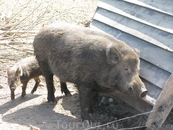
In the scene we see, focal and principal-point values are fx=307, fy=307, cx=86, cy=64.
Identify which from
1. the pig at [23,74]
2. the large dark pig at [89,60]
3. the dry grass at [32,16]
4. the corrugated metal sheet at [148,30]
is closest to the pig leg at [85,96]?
the large dark pig at [89,60]

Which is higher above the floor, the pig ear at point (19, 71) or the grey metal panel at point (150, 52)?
the grey metal panel at point (150, 52)

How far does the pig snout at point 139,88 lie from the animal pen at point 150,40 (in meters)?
0.12

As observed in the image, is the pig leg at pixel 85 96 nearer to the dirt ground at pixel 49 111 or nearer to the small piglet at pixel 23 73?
the dirt ground at pixel 49 111

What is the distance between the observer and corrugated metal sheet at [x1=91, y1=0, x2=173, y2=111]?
476 centimetres

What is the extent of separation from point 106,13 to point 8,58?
2958 mm

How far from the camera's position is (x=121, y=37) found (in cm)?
584

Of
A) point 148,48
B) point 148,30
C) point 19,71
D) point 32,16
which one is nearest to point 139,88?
point 148,48

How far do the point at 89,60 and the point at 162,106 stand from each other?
1417mm

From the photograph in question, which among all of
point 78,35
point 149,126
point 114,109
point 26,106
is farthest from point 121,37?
point 26,106

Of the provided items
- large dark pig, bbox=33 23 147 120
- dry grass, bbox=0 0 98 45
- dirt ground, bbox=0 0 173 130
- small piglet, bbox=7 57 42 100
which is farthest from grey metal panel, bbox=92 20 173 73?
dry grass, bbox=0 0 98 45

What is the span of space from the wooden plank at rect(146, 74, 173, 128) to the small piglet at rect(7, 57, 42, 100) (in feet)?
10.1

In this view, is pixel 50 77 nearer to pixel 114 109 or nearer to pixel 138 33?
pixel 114 109

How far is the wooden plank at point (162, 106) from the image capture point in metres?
4.50

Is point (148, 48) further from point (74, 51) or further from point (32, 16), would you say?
point (32, 16)
